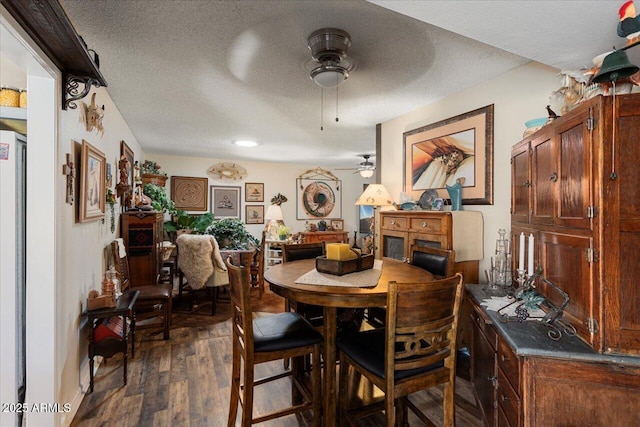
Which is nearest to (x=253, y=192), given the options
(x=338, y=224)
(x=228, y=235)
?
(x=228, y=235)

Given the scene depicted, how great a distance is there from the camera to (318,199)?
7.24 meters

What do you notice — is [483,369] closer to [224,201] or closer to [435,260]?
[435,260]

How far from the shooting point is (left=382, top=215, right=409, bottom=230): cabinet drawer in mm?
2939

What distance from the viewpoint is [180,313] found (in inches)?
151

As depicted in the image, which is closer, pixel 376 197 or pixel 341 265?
pixel 341 265

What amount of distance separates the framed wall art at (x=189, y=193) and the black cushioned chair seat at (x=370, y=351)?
5.16 m

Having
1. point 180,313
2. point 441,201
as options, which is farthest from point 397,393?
point 180,313

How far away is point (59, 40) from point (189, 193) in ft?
15.9

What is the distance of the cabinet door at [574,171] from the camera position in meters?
1.21

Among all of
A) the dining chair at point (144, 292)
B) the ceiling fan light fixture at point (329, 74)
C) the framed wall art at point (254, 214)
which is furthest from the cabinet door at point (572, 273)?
the framed wall art at point (254, 214)

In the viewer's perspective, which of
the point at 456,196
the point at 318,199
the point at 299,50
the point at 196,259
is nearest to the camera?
the point at 299,50

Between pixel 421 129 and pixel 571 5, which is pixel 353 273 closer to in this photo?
pixel 571 5

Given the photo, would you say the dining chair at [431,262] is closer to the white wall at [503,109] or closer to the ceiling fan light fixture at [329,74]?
the white wall at [503,109]

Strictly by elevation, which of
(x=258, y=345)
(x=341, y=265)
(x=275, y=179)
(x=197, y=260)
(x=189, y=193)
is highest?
(x=275, y=179)
